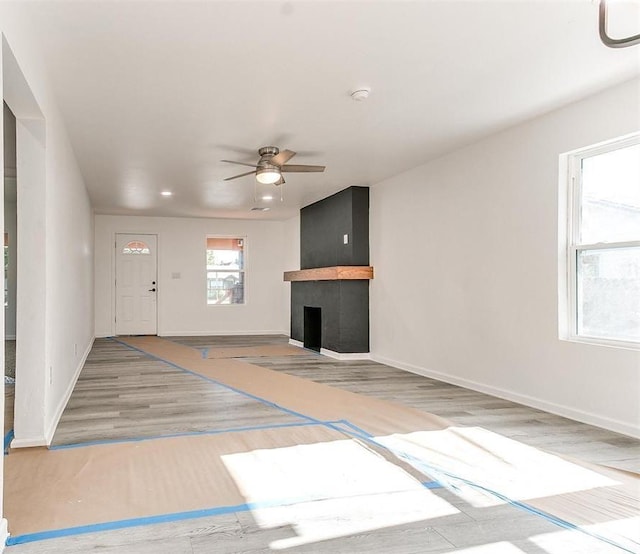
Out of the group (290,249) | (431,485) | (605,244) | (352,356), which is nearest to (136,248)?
(290,249)

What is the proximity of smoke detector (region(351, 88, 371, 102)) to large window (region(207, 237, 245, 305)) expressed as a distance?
724 centimetres

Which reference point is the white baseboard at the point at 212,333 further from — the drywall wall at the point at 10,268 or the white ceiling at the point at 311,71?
the white ceiling at the point at 311,71

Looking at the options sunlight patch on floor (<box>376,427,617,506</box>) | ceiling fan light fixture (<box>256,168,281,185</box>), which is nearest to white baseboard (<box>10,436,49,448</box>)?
sunlight patch on floor (<box>376,427,617,506</box>)

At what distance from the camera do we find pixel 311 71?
334cm

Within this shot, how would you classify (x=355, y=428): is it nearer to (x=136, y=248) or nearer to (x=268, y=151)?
(x=268, y=151)

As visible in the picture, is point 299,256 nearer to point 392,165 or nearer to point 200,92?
point 392,165

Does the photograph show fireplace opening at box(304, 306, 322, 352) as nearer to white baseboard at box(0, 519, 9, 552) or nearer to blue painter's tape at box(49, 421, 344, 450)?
blue painter's tape at box(49, 421, 344, 450)

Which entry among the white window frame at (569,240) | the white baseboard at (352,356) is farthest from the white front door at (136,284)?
the white window frame at (569,240)

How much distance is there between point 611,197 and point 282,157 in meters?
2.63

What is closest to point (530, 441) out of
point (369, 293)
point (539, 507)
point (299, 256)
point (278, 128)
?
point (539, 507)

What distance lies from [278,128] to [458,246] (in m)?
2.10

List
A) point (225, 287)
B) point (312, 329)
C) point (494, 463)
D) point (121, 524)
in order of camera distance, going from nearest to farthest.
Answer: point (121, 524) → point (494, 463) → point (312, 329) → point (225, 287)

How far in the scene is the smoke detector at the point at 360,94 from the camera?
3645 millimetres

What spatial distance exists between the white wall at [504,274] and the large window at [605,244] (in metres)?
0.13
